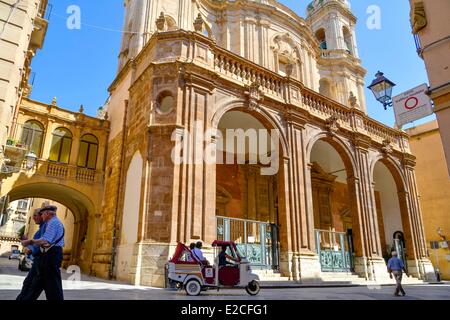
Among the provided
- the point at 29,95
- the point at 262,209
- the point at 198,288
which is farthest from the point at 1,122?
the point at 262,209

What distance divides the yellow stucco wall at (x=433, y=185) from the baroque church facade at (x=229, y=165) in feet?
19.3

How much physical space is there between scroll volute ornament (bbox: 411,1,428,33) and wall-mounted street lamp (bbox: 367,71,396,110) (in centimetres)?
212

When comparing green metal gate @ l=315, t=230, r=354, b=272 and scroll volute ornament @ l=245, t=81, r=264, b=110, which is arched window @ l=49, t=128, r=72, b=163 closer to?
scroll volute ornament @ l=245, t=81, r=264, b=110

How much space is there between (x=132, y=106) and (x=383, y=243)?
668 inches

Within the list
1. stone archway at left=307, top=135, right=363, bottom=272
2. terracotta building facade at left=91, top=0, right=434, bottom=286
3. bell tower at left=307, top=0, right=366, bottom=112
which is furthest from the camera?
bell tower at left=307, top=0, right=366, bottom=112

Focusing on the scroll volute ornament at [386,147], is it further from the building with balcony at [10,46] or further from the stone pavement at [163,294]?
the building with balcony at [10,46]

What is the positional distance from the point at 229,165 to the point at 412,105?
10203mm

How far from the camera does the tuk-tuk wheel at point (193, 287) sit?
24.9 feet

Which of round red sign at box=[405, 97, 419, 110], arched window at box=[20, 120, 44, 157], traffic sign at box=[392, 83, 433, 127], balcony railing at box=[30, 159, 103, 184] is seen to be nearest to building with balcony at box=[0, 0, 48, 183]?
balcony railing at box=[30, 159, 103, 184]

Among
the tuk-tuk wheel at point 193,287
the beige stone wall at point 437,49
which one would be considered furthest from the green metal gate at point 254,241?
the beige stone wall at point 437,49

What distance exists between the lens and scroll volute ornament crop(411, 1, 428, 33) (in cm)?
879

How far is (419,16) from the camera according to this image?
882 centimetres

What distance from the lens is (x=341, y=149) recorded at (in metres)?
16.3
